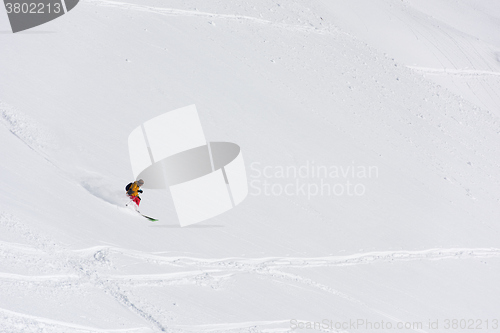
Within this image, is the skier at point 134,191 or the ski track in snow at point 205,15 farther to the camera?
the ski track in snow at point 205,15

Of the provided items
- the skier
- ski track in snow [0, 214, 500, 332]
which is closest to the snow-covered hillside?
ski track in snow [0, 214, 500, 332]

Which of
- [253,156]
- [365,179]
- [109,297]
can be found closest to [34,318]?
[109,297]

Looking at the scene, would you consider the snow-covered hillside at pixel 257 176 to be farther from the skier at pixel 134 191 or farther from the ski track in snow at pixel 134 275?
the skier at pixel 134 191

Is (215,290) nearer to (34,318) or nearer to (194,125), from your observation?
(34,318)

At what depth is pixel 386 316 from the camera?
21.3 feet

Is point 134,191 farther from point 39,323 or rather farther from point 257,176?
point 39,323

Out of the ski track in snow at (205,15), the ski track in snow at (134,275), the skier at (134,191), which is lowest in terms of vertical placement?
the ski track in snow at (134,275)

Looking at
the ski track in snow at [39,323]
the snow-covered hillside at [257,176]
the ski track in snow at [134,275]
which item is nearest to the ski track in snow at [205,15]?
the snow-covered hillside at [257,176]

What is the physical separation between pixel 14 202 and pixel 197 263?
90.0 inches

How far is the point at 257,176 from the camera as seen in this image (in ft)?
25.7

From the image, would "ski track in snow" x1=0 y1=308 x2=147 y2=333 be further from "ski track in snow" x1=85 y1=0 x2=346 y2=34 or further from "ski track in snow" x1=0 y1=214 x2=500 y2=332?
"ski track in snow" x1=85 y1=0 x2=346 y2=34

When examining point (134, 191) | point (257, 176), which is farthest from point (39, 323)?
point (257, 176)

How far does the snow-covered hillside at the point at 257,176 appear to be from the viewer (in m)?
5.93

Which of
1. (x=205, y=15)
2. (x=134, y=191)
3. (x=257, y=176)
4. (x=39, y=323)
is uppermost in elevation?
(x=205, y=15)
